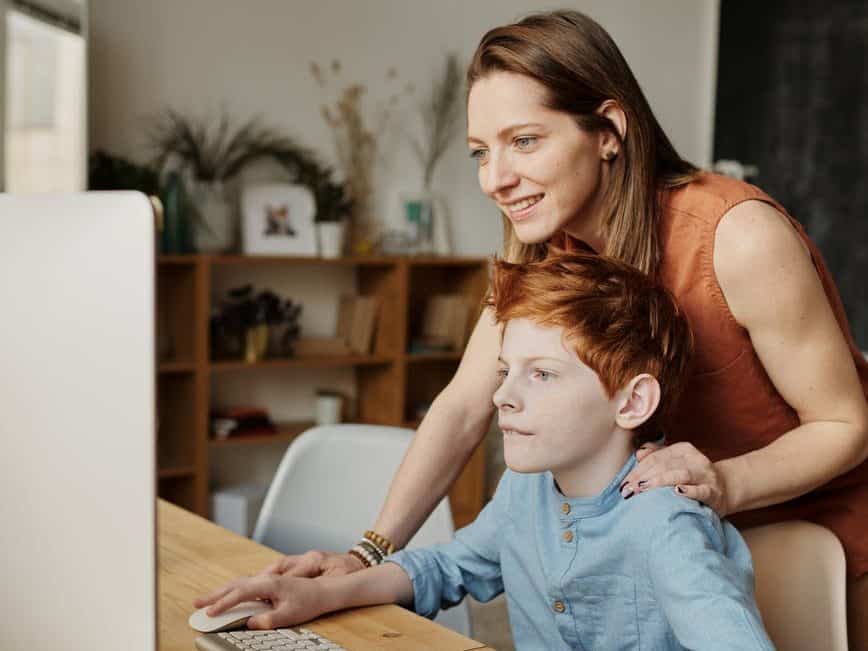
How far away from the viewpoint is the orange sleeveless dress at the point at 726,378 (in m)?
1.42

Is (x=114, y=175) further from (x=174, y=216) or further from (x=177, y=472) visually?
(x=177, y=472)

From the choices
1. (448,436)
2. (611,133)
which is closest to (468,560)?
(448,436)

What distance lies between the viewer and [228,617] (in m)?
1.22

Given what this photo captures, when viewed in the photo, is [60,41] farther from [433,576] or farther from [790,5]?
[790,5]

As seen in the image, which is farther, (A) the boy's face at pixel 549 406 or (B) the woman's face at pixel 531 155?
(B) the woman's face at pixel 531 155

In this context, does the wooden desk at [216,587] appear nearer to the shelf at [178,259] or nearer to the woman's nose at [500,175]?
the woman's nose at [500,175]

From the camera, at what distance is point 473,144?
1.47 m

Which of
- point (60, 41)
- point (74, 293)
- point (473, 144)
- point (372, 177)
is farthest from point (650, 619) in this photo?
point (372, 177)

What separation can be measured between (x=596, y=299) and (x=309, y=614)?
49cm

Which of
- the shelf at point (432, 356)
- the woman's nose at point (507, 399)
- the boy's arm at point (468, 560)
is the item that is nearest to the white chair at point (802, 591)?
the boy's arm at point (468, 560)

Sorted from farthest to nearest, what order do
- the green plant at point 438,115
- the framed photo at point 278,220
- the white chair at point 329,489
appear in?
the green plant at point 438,115, the framed photo at point 278,220, the white chair at point 329,489

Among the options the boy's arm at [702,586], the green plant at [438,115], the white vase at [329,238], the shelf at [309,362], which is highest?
the green plant at [438,115]

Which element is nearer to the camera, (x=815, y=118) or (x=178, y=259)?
(x=178, y=259)

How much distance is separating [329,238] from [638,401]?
10.6ft
